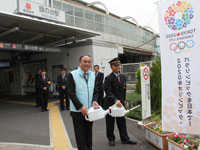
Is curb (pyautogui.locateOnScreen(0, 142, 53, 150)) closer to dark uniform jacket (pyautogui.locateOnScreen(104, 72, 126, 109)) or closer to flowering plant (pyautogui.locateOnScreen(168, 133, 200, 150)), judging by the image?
dark uniform jacket (pyautogui.locateOnScreen(104, 72, 126, 109))

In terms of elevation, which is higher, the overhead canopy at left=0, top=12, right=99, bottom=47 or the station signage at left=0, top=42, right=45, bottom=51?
the overhead canopy at left=0, top=12, right=99, bottom=47

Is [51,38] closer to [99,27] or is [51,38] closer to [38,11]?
[38,11]

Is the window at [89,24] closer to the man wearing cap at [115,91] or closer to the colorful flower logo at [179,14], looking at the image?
the man wearing cap at [115,91]

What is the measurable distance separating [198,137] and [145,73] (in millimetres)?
2079

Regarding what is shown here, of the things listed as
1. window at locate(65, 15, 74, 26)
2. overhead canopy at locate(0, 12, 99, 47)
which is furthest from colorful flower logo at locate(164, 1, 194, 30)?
window at locate(65, 15, 74, 26)

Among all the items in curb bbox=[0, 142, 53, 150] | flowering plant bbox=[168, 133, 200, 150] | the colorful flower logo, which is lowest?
curb bbox=[0, 142, 53, 150]

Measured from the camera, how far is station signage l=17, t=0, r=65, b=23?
812cm

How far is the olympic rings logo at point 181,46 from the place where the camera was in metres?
→ 2.76

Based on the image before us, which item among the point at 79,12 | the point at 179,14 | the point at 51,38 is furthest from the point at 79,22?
the point at 179,14

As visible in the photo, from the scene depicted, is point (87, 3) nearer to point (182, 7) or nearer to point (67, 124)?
point (67, 124)

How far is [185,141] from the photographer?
320 cm

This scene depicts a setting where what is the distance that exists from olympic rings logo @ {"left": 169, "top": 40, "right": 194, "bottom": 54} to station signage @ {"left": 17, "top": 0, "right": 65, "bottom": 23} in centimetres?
731

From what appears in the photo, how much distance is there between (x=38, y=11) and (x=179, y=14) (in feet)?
25.0

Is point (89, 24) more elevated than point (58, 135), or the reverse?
point (89, 24)
